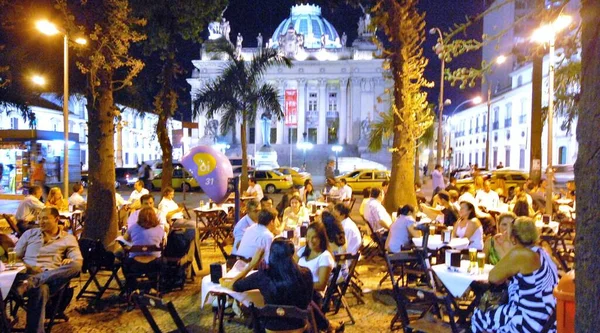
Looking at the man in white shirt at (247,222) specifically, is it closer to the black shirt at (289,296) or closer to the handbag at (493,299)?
the black shirt at (289,296)

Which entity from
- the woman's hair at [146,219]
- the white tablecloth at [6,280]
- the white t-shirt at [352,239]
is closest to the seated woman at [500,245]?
the white t-shirt at [352,239]

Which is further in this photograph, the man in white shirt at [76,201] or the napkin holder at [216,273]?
the man in white shirt at [76,201]

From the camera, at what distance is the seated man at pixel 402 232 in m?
7.17

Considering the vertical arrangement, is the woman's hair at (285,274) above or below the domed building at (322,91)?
below

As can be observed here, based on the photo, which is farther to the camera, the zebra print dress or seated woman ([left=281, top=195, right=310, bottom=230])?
seated woman ([left=281, top=195, right=310, bottom=230])

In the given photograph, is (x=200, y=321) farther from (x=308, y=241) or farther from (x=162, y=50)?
(x=162, y=50)

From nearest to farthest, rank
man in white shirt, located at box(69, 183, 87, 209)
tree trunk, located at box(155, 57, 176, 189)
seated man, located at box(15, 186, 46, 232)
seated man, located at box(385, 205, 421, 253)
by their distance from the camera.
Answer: seated man, located at box(385, 205, 421, 253)
seated man, located at box(15, 186, 46, 232)
man in white shirt, located at box(69, 183, 87, 209)
tree trunk, located at box(155, 57, 176, 189)

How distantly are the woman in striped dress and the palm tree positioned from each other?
15057 millimetres

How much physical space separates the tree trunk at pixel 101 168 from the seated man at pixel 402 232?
529cm

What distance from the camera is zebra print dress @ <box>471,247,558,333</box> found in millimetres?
3826

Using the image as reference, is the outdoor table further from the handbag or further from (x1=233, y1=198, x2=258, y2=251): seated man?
the handbag

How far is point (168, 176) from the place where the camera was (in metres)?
16.3

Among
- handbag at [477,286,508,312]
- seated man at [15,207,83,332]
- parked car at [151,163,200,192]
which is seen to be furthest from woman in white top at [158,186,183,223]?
parked car at [151,163,200,192]

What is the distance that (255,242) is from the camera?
18.7ft
